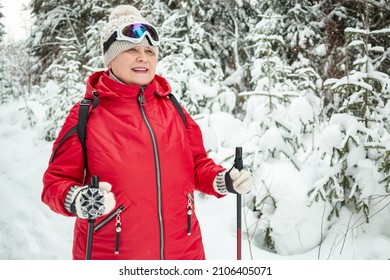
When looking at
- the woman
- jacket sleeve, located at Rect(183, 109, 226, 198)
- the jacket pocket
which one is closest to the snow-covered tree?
jacket sleeve, located at Rect(183, 109, 226, 198)

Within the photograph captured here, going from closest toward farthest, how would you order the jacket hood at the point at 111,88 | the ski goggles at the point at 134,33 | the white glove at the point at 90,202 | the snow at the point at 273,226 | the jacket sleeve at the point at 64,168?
the white glove at the point at 90,202 → the jacket sleeve at the point at 64,168 → the jacket hood at the point at 111,88 → the ski goggles at the point at 134,33 → the snow at the point at 273,226

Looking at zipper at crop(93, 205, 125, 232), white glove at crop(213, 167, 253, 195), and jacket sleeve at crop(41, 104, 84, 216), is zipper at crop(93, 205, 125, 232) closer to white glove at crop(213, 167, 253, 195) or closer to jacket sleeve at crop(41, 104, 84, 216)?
jacket sleeve at crop(41, 104, 84, 216)

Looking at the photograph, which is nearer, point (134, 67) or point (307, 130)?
point (134, 67)

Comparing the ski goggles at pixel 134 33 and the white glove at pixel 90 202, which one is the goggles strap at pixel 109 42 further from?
the white glove at pixel 90 202

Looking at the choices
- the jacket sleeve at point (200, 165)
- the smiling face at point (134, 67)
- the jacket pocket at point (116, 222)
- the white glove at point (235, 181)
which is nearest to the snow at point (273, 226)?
the jacket sleeve at point (200, 165)

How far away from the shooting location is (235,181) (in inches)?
81.0

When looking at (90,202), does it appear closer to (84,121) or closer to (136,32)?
(84,121)

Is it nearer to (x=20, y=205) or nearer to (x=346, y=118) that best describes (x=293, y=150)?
(x=346, y=118)

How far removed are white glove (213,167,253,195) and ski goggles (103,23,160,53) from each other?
954 millimetres

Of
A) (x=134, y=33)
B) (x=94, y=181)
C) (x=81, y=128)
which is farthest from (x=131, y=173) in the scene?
(x=134, y=33)

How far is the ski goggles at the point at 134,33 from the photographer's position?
2.13 metres

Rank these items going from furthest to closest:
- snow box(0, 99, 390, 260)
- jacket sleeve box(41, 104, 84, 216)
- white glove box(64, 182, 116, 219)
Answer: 1. snow box(0, 99, 390, 260)
2. jacket sleeve box(41, 104, 84, 216)
3. white glove box(64, 182, 116, 219)

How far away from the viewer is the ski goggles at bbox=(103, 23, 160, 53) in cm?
213

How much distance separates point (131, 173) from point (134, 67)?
66 centimetres
